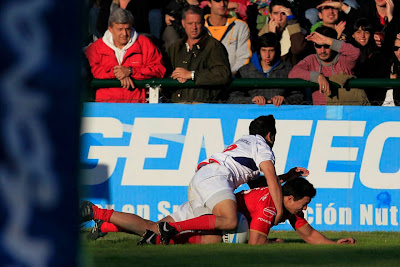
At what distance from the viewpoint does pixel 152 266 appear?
5496 mm

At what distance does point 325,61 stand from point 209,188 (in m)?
3.37

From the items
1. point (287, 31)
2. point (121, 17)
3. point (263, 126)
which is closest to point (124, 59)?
point (121, 17)

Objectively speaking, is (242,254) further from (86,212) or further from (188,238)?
(86,212)

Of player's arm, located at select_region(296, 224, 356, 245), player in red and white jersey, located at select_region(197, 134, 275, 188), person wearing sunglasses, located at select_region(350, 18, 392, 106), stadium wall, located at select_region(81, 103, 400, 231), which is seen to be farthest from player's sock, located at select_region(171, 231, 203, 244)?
person wearing sunglasses, located at select_region(350, 18, 392, 106)

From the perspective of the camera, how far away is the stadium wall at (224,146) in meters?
9.97

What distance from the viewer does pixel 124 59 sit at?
34.3 ft

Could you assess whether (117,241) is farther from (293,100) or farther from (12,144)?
(12,144)

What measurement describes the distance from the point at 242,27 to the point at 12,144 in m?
9.94

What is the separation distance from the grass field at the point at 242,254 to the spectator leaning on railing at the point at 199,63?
2.68 metres

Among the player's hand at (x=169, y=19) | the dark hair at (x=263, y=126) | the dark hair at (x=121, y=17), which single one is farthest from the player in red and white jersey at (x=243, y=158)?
the player's hand at (x=169, y=19)

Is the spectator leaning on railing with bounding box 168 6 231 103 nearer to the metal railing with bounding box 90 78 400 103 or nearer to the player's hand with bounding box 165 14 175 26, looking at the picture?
the metal railing with bounding box 90 78 400 103

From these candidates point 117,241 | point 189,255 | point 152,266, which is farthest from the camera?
point 117,241

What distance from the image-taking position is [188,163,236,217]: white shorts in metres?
7.84

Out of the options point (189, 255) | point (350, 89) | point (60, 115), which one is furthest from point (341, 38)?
point (60, 115)
